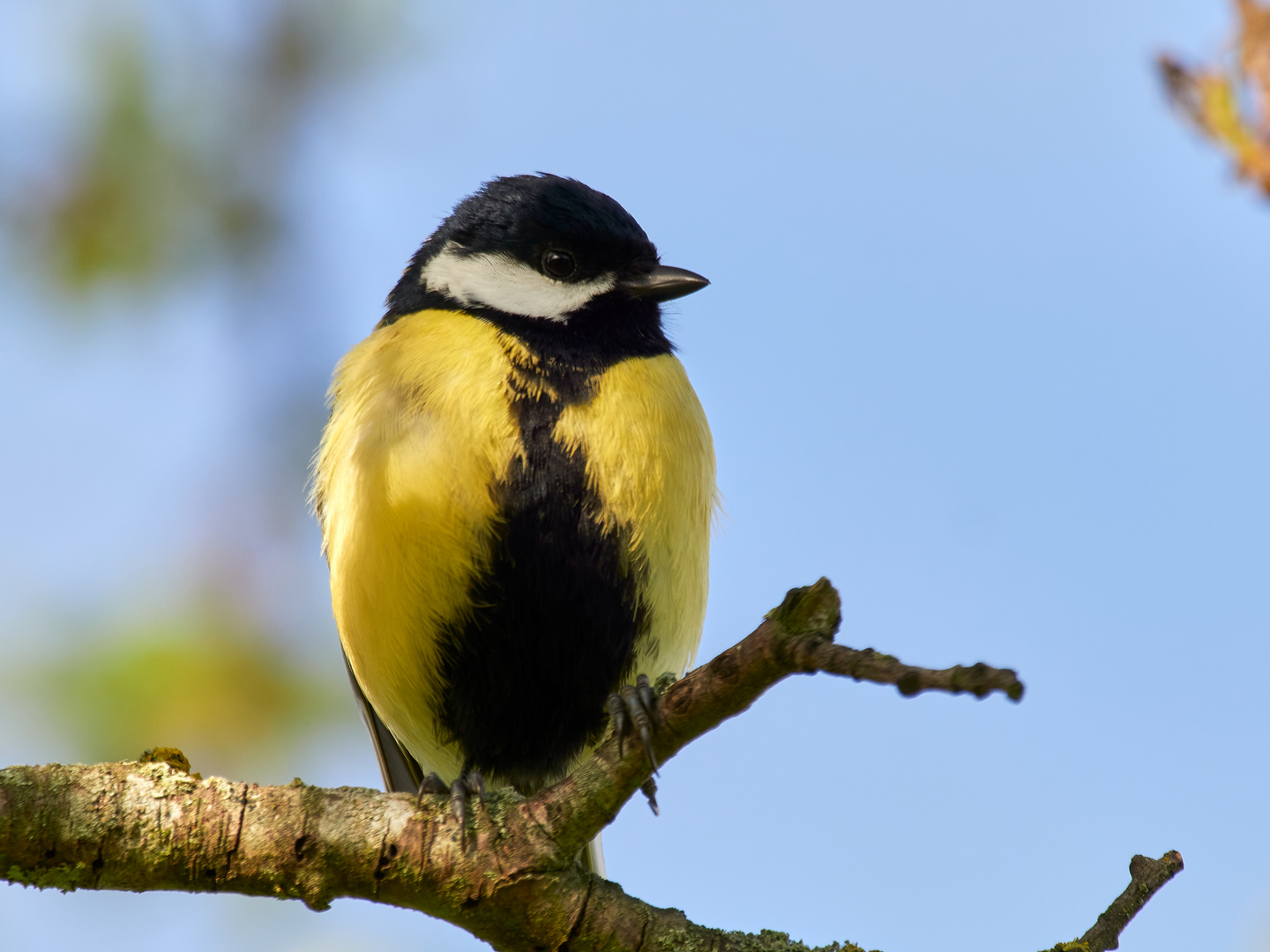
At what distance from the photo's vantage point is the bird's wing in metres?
3.42

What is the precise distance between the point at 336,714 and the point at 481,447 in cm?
117

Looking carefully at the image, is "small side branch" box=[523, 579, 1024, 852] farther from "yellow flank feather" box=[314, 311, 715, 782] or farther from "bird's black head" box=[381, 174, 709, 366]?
"bird's black head" box=[381, 174, 709, 366]

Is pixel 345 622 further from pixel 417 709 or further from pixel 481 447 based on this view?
pixel 481 447

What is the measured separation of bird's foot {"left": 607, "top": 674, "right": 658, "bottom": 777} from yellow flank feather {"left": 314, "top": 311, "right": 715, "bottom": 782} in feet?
1.60

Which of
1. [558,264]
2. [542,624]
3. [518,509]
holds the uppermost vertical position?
[558,264]

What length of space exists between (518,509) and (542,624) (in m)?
0.30

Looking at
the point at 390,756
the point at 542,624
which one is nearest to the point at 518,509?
the point at 542,624

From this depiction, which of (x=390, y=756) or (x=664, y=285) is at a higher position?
(x=664, y=285)

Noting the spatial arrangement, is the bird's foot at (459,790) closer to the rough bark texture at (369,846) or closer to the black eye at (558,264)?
the rough bark texture at (369,846)

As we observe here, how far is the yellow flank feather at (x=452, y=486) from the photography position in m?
2.74

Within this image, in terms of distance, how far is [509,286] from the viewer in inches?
128

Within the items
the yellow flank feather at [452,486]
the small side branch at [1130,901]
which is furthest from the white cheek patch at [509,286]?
the small side branch at [1130,901]

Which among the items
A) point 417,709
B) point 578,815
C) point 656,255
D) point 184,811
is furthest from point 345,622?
point 656,255

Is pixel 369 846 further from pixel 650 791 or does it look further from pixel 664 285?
pixel 664 285
